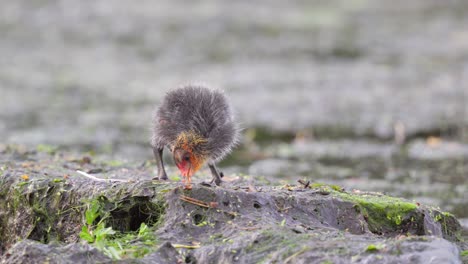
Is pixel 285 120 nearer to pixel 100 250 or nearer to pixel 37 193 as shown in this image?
pixel 37 193

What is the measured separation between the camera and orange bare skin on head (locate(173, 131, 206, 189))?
20.1 feet

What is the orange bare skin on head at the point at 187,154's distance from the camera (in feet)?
20.1

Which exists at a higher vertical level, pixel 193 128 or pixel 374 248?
pixel 193 128

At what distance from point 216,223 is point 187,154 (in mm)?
764

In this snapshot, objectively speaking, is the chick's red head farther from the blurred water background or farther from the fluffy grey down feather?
the blurred water background

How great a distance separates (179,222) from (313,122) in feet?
28.2

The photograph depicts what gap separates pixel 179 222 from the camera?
5582mm

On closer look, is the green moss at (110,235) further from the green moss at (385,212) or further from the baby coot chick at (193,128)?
the green moss at (385,212)

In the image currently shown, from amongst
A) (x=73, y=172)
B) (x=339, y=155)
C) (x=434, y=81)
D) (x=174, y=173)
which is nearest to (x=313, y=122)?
(x=339, y=155)

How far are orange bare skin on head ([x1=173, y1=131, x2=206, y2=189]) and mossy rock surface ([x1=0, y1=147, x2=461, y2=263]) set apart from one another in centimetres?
26

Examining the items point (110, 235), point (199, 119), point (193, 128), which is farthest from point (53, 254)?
point (199, 119)

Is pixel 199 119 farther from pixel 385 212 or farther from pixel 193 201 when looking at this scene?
pixel 385 212

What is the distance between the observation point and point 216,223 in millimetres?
5582

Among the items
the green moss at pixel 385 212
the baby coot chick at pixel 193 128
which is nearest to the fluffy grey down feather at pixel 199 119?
the baby coot chick at pixel 193 128
